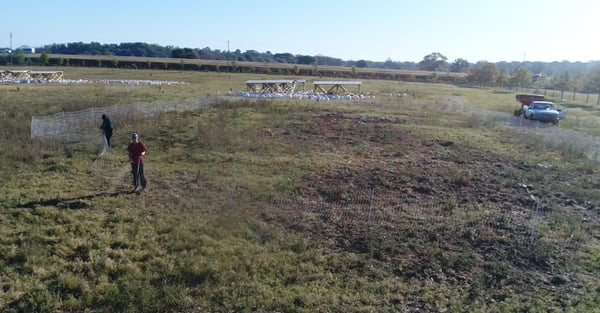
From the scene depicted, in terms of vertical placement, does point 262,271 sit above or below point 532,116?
below

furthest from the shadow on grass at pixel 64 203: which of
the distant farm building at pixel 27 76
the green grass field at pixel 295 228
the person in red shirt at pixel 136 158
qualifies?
the distant farm building at pixel 27 76

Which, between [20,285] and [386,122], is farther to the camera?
[386,122]

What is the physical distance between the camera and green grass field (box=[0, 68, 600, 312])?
6.80 m

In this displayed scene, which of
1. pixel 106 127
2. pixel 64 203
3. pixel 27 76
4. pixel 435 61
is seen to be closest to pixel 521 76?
pixel 27 76

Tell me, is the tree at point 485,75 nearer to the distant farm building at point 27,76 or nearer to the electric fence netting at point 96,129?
the distant farm building at point 27,76

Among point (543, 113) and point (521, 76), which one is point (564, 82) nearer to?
point (521, 76)

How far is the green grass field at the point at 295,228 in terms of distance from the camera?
680 centimetres

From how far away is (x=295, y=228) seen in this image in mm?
9266

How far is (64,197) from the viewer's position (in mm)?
10500

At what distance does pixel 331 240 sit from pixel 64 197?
6.38 meters

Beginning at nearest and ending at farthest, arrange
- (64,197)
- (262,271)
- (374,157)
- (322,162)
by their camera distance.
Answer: (262,271) < (64,197) < (322,162) < (374,157)

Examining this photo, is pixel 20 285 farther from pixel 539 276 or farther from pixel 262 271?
pixel 539 276

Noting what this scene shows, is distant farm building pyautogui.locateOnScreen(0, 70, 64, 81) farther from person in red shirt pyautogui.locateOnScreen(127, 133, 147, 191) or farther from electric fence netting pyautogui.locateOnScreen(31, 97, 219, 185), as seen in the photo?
person in red shirt pyautogui.locateOnScreen(127, 133, 147, 191)

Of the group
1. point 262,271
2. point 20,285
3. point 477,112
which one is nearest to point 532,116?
point 477,112
